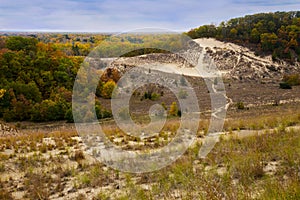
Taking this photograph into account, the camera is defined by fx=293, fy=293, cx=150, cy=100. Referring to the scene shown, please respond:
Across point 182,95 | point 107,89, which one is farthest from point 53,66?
point 182,95

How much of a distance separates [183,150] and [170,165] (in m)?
1.45

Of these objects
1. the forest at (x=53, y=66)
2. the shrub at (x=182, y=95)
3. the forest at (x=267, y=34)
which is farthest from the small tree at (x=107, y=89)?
the forest at (x=267, y=34)

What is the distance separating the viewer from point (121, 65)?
159 ft

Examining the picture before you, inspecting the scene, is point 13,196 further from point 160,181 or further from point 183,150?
point 183,150

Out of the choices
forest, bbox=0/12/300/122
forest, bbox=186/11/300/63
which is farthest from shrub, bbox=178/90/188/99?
forest, bbox=186/11/300/63

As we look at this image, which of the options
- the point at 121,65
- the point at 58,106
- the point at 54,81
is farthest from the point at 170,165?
the point at 121,65

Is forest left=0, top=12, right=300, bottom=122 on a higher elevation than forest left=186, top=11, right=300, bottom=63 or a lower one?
lower

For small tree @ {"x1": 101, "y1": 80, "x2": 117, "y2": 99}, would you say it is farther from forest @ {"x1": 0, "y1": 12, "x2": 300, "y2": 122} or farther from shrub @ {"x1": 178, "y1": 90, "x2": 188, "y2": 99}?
shrub @ {"x1": 178, "y1": 90, "x2": 188, "y2": 99}

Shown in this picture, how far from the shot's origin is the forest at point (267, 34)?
5712 cm

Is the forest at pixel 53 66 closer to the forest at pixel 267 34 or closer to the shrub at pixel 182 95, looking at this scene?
the forest at pixel 267 34

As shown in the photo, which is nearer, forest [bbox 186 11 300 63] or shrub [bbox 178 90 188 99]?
shrub [bbox 178 90 188 99]

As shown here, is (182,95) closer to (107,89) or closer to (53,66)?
(107,89)

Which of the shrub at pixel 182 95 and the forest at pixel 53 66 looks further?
the shrub at pixel 182 95

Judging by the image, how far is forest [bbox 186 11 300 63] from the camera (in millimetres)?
57125
